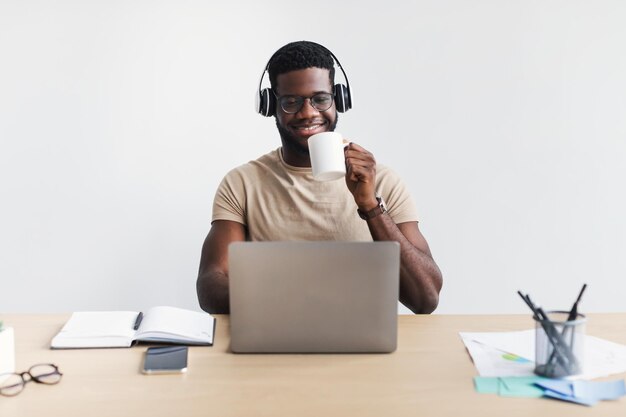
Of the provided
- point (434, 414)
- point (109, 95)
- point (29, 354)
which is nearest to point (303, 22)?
point (109, 95)

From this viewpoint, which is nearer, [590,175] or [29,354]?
[29,354]

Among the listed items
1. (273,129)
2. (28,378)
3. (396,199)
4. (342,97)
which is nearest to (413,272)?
(396,199)

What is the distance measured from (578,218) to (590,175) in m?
0.18

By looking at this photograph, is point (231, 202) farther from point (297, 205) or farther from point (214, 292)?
point (214, 292)

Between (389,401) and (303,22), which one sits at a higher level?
(303,22)

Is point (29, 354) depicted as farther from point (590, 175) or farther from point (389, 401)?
point (590, 175)

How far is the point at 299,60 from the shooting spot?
→ 2070 mm

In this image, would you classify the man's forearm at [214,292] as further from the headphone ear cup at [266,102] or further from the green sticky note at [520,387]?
the green sticky note at [520,387]

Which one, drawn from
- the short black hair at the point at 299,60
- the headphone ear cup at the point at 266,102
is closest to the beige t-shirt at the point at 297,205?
the headphone ear cup at the point at 266,102

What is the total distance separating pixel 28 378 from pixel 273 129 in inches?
66.2

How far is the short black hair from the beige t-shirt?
29 cm

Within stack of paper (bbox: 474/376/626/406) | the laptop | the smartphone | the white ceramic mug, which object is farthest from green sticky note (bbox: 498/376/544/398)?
the white ceramic mug

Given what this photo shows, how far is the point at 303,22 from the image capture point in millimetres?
2686

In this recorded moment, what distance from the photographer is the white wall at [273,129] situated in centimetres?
264
